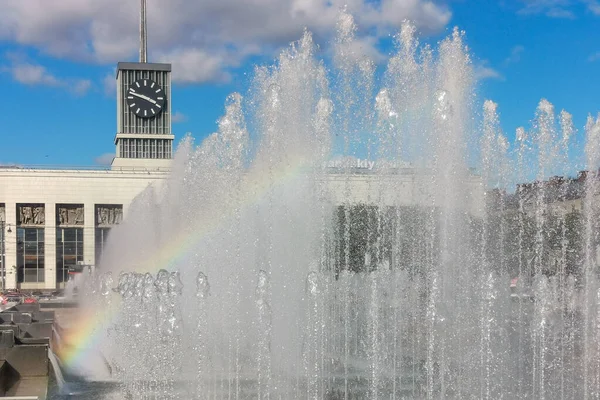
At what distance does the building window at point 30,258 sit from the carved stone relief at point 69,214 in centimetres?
191

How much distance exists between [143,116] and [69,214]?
28.7 feet

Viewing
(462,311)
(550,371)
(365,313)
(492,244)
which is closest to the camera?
(550,371)

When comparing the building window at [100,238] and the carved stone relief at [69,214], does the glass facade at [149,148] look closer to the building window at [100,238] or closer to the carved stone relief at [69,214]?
the carved stone relief at [69,214]

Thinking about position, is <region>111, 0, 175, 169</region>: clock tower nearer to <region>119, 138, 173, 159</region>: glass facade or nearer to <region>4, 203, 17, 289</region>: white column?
<region>119, 138, 173, 159</region>: glass facade

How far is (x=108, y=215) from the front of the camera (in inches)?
1889

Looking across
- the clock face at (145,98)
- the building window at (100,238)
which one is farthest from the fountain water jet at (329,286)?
the clock face at (145,98)

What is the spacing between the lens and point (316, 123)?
16375mm

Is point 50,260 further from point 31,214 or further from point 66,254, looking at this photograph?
point 31,214

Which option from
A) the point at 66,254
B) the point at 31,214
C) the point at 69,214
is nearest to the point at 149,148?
the point at 69,214

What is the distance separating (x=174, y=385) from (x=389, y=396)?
9.99 feet

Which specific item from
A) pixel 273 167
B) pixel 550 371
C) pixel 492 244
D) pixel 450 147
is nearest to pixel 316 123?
pixel 273 167

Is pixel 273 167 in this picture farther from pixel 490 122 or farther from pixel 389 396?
pixel 389 396

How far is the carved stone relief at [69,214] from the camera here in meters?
47.3

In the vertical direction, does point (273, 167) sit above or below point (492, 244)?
above
